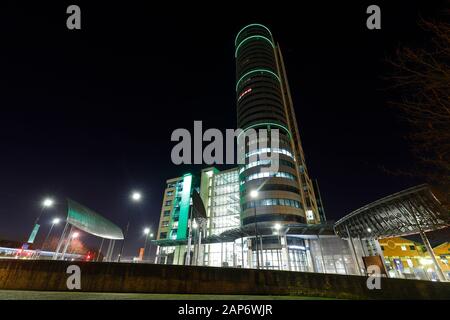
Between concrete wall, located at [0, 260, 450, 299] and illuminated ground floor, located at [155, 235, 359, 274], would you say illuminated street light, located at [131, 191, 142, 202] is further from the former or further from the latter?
illuminated ground floor, located at [155, 235, 359, 274]

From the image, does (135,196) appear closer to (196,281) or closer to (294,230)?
(196,281)

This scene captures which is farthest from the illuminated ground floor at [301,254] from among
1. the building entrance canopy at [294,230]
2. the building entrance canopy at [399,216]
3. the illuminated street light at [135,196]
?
the illuminated street light at [135,196]

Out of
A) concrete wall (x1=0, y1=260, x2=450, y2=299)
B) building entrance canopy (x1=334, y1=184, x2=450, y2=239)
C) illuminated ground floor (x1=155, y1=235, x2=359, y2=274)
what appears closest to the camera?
concrete wall (x1=0, y1=260, x2=450, y2=299)

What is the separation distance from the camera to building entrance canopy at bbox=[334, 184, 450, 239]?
51.1 ft

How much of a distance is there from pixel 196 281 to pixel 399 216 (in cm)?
2266

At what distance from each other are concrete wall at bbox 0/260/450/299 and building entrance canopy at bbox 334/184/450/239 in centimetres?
550

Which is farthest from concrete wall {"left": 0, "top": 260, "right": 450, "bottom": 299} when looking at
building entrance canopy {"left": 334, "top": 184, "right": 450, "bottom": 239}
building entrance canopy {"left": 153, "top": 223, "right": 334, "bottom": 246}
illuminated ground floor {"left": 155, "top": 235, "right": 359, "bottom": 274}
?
illuminated ground floor {"left": 155, "top": 235, "right": 359, "bottom": 274}

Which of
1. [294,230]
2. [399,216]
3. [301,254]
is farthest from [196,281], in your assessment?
[301,254]

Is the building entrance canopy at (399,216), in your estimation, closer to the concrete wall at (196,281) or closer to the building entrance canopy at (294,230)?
the building entrance canopy at (294,230)

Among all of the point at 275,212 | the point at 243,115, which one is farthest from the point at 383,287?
the point at 243,115

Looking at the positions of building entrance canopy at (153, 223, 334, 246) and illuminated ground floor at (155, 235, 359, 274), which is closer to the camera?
building entrance canopy at (153, 223, 334, 246)

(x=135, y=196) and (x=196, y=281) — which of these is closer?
(x=196, y=281)

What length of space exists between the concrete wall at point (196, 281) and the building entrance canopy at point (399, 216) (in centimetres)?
550

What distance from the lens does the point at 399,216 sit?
68.0 ft
